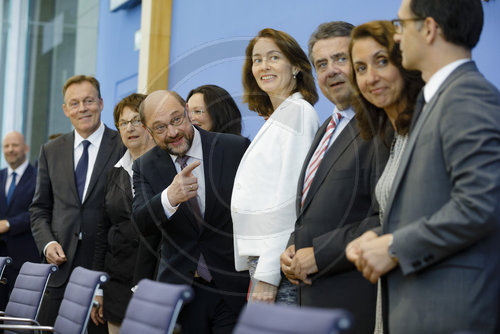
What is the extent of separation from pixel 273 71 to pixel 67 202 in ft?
6.48

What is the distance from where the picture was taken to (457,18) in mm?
1951

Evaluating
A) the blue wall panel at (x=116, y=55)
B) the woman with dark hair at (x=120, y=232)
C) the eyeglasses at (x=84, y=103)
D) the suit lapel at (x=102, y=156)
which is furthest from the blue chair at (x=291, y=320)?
the blue wall panel at (x=116, y=55)

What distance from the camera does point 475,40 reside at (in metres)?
1.99

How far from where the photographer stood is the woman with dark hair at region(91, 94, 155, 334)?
3.90 meters

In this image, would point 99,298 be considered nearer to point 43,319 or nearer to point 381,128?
point 43,319

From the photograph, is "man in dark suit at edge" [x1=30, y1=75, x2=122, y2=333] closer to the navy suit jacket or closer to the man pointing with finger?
the man pointing with finger

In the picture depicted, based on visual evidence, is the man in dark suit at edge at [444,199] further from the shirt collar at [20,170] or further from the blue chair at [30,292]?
the shirt collar at [20,170]

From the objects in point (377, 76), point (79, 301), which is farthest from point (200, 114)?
point (377, 76)

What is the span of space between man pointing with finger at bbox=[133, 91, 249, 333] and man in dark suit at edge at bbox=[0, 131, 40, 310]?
2.95 m

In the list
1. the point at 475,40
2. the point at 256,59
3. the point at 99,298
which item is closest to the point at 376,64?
the point at 475,40

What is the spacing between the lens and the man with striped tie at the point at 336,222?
241 centimetres

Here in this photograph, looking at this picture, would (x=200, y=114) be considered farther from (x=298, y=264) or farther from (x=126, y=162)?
(x=298, y=264)

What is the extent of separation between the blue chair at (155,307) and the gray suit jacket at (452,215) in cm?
78

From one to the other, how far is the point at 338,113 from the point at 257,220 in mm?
512
